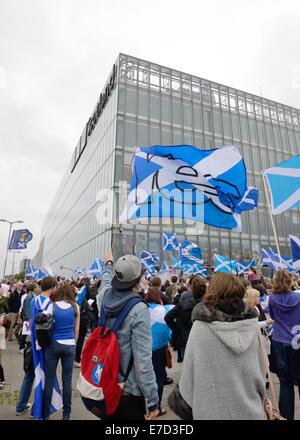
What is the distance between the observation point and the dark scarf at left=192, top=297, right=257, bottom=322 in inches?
74.2

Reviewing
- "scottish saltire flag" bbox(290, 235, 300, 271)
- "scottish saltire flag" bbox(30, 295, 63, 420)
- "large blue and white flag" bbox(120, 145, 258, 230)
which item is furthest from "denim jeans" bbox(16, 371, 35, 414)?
"scottish saltire flag" bbox(290, 235, 300, 271)

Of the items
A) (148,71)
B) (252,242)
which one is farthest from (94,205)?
(252,242)

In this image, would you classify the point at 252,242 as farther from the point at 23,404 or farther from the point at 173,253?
the point at 23,404

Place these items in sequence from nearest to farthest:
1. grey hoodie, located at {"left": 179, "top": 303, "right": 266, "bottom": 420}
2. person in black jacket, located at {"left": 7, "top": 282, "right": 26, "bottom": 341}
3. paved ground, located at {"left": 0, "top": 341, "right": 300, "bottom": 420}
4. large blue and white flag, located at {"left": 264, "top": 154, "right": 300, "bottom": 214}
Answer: grey hoodie, located at {"left": 179, "top": 303, "right": 266, "bottom": 420}
paved ground, located at {"left": 0, "top": 341, "right": 300, "bottom": 420}
large blue and white flag, located at {"left": 264, "top": 154, "right": 300, "bottom": 214}
person in black jacket, located at {"left": 7, "top": 282, "right": 26, "bottom": 341}

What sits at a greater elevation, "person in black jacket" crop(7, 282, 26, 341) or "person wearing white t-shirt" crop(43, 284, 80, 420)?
"person in black jacket" crop(7, 282, 26, 341)

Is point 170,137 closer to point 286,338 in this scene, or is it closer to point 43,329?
point 286,338

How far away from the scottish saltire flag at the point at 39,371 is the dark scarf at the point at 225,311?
8.27ft

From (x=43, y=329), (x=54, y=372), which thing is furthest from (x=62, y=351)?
(x=43, y=329)

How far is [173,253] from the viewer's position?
24531 millimetres

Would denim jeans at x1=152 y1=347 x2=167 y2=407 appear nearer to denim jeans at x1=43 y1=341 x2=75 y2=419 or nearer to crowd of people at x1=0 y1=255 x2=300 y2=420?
denim jeans at x1=43 y1=341 x2=75 y2=419

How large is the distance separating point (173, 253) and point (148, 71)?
58.7 feet

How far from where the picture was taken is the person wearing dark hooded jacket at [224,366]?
1.80m

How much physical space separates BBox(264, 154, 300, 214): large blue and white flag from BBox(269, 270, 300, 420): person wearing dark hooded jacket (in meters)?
1.92

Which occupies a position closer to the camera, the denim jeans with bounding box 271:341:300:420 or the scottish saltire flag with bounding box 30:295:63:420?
the denim jeans with bounding box 271:341:300:420
